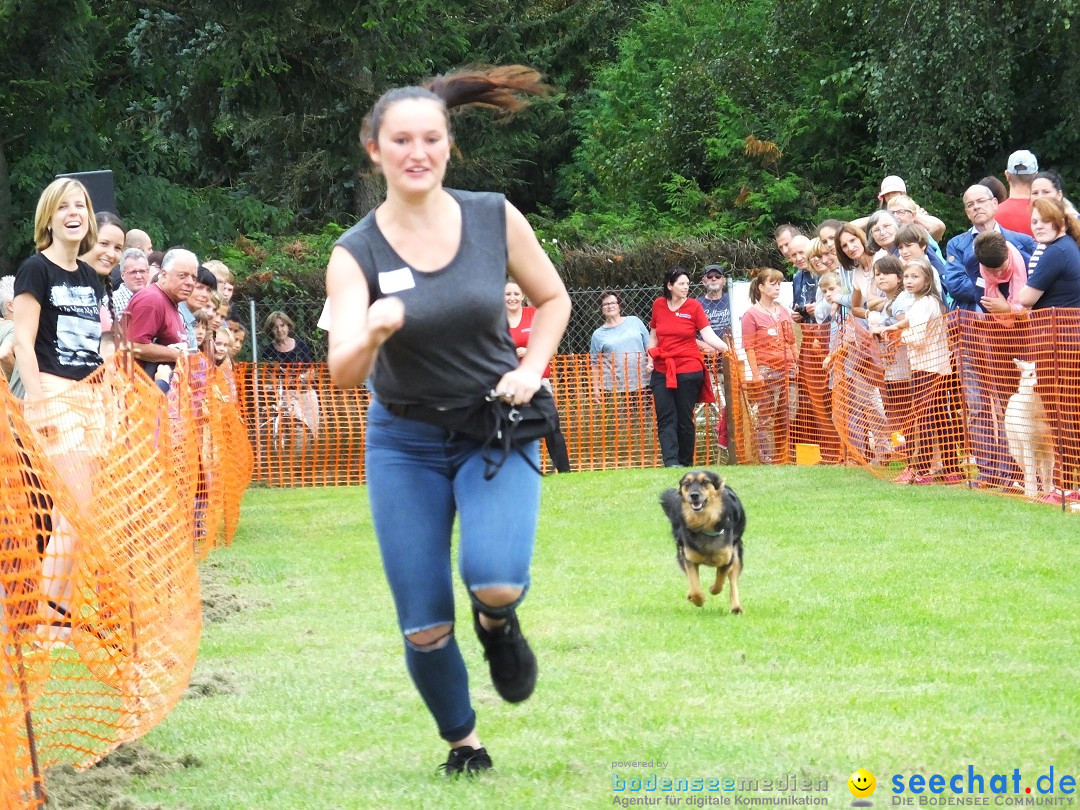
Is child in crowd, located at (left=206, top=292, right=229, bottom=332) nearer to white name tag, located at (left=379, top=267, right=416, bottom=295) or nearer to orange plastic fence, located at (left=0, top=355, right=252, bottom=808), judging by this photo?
orange plastic fence, located at (left=0, top=355, right=252, bottom=808)

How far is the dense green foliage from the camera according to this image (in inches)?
825

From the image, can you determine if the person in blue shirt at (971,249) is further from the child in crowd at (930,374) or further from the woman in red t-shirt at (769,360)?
the woman in red t-shirt at (769,360)

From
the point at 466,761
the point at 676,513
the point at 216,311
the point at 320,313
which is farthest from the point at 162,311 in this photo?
the point at 320,313

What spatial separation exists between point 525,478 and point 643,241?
19065 mm

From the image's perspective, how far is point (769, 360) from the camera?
1584 centimetres

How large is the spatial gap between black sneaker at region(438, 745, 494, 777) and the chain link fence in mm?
15380

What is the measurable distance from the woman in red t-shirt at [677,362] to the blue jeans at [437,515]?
11.4 meters

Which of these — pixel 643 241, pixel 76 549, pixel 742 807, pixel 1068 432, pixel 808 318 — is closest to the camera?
pixel 742 807

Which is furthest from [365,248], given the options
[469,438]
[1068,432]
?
[1068,432]

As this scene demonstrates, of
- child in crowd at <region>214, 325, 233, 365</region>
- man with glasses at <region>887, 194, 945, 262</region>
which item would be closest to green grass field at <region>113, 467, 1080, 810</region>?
child in crowd at <region>214, 325, 233, 365</region>

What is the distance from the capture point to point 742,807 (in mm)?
4105

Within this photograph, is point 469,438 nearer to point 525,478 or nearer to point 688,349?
point 525,478

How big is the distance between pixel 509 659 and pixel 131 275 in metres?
7.31

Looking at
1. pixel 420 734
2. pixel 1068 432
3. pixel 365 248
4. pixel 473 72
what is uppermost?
pixel 473 72
